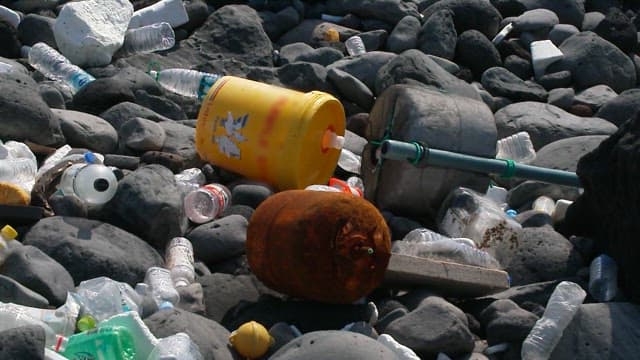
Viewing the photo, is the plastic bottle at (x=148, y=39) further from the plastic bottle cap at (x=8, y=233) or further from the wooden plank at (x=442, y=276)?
the wooden plank at (x=442, y=276)

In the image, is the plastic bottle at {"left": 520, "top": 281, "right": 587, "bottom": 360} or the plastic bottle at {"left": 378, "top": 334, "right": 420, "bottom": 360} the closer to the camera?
the plastic bottle at {"left": 378, "top": 334, "right": 420, "bottom": 360}

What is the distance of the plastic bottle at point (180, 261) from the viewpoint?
502 centimetres

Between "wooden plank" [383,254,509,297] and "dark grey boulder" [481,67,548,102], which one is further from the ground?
"wooden plank" [383,254,509,297]

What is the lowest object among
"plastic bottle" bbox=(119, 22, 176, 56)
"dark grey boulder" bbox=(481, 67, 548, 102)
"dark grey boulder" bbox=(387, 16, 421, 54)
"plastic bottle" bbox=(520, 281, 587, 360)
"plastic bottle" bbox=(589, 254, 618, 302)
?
"dark grey boulder" bbox=(481, 67, 548, 102)

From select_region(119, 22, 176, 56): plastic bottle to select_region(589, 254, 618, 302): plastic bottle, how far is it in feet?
14.6

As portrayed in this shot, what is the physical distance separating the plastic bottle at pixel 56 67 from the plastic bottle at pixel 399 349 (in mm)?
3691

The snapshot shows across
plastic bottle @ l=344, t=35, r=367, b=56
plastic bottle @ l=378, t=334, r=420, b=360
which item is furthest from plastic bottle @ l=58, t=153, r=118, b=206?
plastic bottle @ l=344, t=35, r=367, b=56

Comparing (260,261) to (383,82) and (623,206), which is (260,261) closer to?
(623,206)

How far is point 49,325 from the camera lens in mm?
4219

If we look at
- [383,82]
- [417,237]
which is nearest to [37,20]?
[383,82]

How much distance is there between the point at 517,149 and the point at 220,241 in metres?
2.39

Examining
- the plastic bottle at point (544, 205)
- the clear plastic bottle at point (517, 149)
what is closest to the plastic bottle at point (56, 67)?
the clear plastic bottle at point (517, 149)

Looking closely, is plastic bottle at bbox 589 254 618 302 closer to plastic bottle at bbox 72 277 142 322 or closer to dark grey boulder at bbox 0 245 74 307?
plastic bottle at bbox 72 277 142 322

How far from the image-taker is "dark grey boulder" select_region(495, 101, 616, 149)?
7473 millimetres
